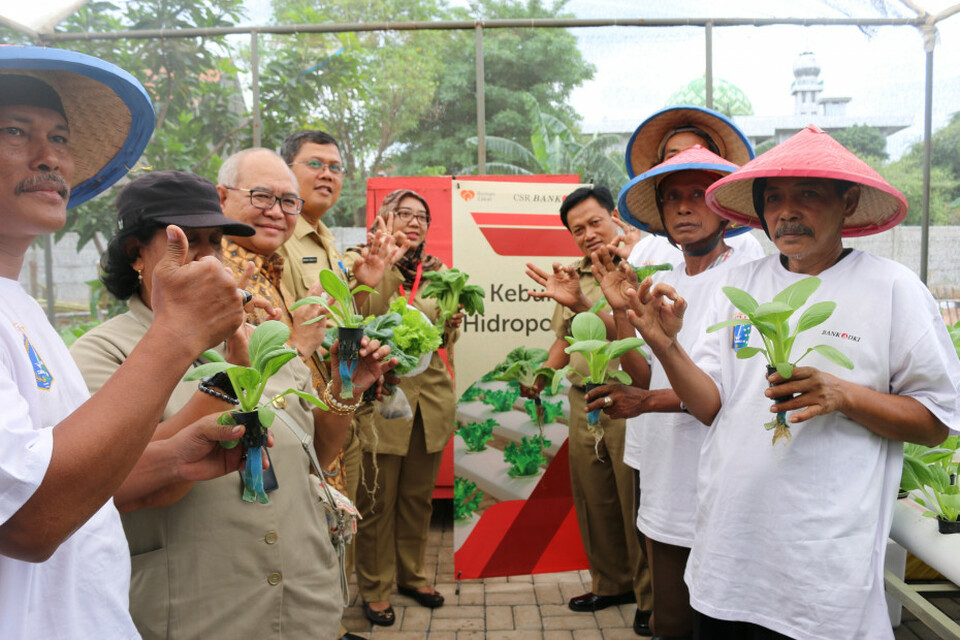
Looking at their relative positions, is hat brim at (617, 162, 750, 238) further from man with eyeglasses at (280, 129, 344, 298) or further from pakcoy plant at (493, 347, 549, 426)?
man with eyeglasses at (280, 129, 344, 298)

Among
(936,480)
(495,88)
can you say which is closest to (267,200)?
(936,480)

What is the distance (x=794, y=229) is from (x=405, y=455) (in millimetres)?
2398

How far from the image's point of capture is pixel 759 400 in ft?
6.23

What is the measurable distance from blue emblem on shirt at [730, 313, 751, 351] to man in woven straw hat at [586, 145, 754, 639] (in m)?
0.27

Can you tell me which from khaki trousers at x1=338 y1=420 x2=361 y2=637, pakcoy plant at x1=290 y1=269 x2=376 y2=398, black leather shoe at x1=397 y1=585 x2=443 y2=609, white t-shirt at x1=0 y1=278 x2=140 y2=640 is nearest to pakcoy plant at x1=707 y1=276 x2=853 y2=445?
pakcoy plant at x1=290 y1=269 x2=376 y2=398

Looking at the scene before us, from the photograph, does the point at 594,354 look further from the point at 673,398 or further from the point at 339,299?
the point at 339,299

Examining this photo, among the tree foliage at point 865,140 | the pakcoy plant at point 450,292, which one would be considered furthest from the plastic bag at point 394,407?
the tree foliage at point 865,140

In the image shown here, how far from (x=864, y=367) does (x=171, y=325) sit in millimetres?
1676

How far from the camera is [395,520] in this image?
372 centimetres

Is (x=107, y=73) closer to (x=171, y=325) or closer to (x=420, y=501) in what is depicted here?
(x=171, y=325)

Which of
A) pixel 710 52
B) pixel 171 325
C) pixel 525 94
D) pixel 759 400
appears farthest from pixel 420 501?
pixel 525 94

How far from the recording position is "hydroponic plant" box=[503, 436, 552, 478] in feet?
12.7

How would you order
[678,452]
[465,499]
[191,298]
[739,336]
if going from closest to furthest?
[191,298] → [739,336] → [678,452] → [465,499]

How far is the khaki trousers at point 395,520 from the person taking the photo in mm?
3531
